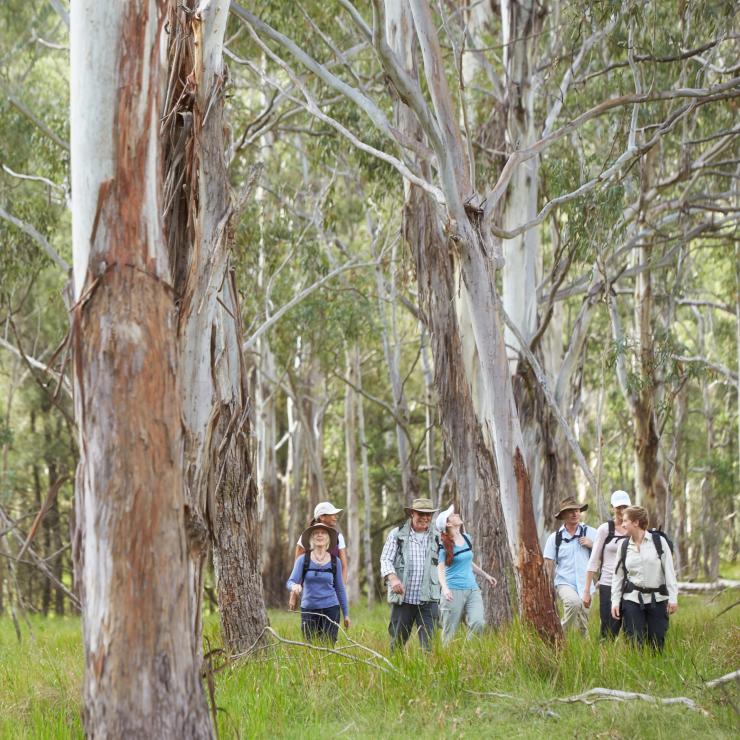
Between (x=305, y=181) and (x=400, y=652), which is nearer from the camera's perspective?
(x=400, y=652)

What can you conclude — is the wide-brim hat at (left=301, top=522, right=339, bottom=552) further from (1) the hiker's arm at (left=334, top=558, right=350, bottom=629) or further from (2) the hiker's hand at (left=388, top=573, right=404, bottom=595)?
(2) the hiker's hand at (left=388, top=573, right=404, bottom=595)

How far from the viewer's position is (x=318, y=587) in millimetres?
9031

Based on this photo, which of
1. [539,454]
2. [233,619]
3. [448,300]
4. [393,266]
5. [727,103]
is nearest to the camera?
[233,619]

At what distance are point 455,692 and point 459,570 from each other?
6.33ft

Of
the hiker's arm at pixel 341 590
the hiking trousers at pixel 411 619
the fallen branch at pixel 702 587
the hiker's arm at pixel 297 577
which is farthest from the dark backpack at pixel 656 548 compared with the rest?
the fallen branch at pixel 702 587

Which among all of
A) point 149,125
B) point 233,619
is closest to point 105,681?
point 149,125

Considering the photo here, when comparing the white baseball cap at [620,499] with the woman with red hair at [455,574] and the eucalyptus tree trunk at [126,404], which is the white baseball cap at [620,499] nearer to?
the woman with red hair at [455,574]

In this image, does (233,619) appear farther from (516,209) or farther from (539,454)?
(516,209)

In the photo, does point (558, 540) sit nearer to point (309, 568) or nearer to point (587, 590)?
point (587, 590)

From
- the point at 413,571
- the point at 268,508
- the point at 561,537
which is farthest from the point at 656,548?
the point at 268,508

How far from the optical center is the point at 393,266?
20.1 metres

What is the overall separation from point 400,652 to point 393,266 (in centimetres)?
1291

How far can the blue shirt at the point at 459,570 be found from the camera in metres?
9.07

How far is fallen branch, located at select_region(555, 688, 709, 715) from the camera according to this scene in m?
6.64
